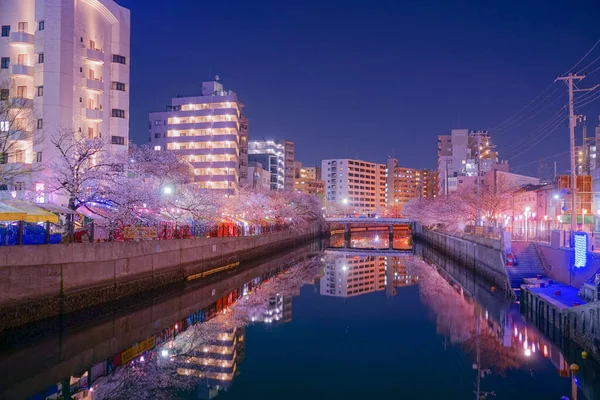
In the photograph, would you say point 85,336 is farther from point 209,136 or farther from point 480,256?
point 209,136

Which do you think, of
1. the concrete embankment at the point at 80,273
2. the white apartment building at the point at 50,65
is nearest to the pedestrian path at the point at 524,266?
the concrete embankment at the point at 80,273

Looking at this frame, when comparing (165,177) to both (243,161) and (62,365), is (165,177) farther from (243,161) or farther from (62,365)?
(243,161)

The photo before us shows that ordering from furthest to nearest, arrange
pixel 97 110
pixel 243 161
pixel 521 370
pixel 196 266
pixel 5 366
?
pixel 243 161 → pixel 97 110 → pixel 196 266 → pixel 521 370 → pixel 5 366

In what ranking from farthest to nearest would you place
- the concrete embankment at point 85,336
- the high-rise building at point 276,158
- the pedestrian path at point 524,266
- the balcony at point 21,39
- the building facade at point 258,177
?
the high-rise building at point 276,158
the building facade at point 258,177
the balcony at point 21,39
the pedestrian path at point 524,266
the concrete embankment at point 85,336

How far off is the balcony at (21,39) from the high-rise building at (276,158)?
78.8 meters

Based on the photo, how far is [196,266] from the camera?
3816 centimetres

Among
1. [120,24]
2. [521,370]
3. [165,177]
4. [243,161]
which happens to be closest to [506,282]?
[521,370]

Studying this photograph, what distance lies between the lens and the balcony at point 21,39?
43719 millimetres

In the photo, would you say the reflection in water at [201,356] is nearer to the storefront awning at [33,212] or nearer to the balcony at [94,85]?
the storefront awning at [33,212]

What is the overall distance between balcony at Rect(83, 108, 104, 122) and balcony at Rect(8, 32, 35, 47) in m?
7.25

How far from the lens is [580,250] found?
24359 millimetres

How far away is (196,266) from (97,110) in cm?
2080

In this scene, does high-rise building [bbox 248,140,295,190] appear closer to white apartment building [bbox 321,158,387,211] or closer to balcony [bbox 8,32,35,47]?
white apartment building [bbox 321,158,387,211]

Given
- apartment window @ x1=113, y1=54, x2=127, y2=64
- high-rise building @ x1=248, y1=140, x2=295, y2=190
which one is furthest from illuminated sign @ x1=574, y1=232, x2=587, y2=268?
high-rise building @ x1=248, y1=140, x2=295, y2=190
